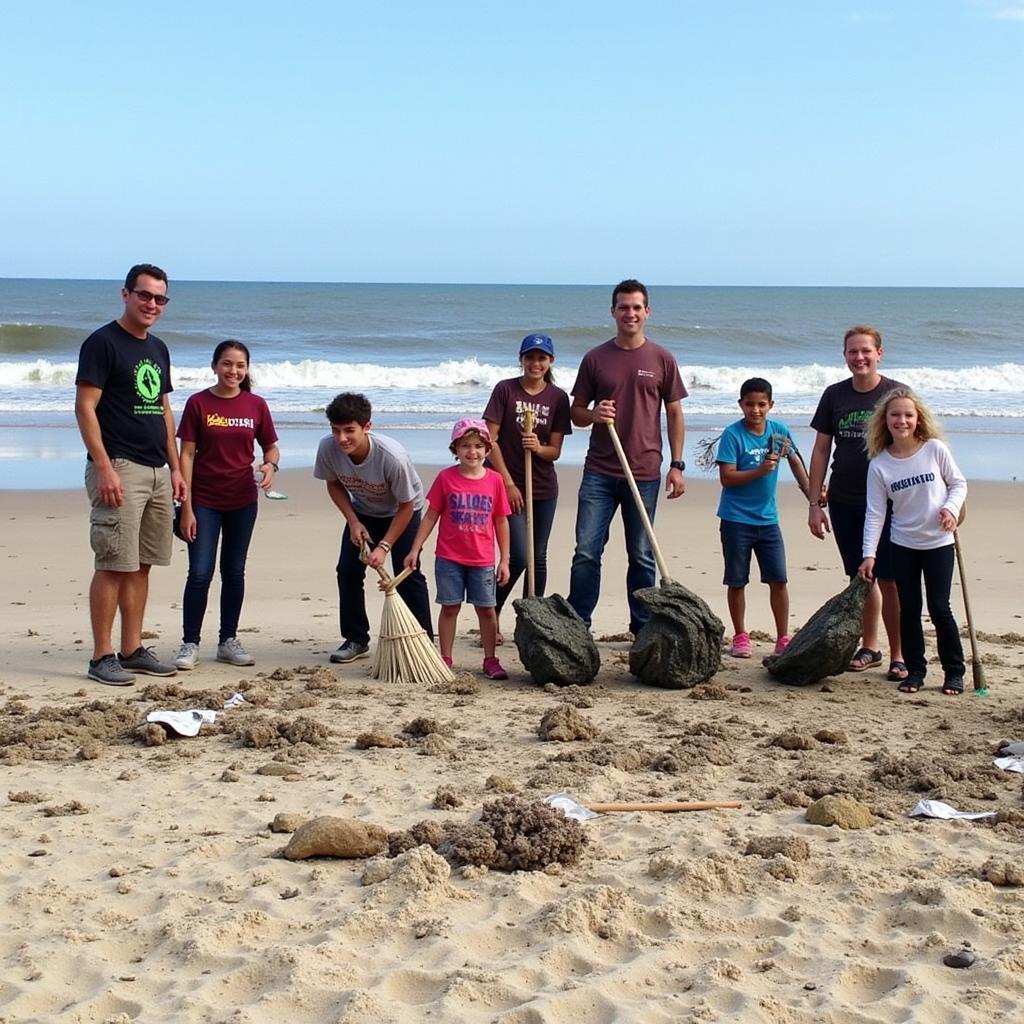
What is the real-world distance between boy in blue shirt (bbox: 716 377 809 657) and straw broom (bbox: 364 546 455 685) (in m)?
1.57

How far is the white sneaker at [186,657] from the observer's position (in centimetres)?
653

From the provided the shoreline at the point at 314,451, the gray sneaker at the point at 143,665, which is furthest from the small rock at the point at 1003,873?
the shoreline at the point at 314,451

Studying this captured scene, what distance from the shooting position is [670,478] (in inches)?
266

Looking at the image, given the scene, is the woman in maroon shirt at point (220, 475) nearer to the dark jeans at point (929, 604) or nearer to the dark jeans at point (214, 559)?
the dark jeans at point (214, 559)

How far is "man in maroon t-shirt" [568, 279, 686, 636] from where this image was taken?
6.65m

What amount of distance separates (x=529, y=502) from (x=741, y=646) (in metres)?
1.37

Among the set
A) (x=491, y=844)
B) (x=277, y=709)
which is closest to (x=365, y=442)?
(x=277, y=709)

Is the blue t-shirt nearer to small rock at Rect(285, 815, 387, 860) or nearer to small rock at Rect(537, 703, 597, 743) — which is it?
small rock at Rect(537, 703, 597, 743)

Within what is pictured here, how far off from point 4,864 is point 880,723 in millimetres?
3530

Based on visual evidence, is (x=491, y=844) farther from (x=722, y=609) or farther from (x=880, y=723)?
(x=722, y=609)

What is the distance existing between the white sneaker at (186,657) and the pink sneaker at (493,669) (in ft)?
4.82

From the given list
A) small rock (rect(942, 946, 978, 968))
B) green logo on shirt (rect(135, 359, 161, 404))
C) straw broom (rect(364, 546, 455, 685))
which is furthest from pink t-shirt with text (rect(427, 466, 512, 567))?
small rock (rect(942, 946, 978, 968))

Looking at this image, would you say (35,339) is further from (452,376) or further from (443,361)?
(452,376)

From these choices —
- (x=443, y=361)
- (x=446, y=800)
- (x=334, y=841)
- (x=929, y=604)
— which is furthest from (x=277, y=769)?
(x=443, y=361)
